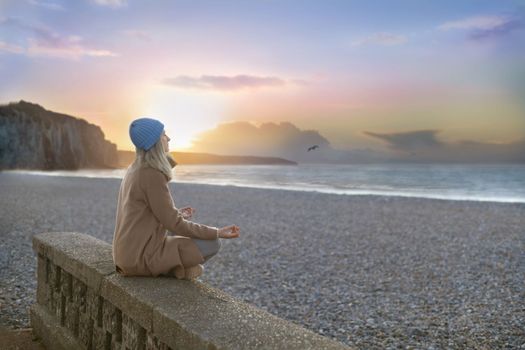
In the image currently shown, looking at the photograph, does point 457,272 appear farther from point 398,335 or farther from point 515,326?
point 398,335

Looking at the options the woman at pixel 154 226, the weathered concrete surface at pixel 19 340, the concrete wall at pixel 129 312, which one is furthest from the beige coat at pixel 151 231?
the weathered concrete surface at pixel 19 340

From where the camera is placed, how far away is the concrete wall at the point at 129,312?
7.84ft

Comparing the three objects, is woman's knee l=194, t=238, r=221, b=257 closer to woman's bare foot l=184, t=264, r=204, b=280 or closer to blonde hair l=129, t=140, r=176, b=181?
woman's bare foot l=184, t=264, r=204, b=280

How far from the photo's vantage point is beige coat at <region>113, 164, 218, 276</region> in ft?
10.1

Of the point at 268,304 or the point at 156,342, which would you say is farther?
the point at 268,304

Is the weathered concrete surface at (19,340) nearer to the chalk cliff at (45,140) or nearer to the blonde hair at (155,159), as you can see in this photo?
the blonde hair at (155,159)

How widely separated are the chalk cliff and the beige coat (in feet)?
238

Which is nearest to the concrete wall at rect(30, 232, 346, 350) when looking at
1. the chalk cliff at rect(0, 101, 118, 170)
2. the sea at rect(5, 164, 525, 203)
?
the sea at rect(5, 164, 525, 203)

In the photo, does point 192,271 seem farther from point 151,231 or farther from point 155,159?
point 155,159

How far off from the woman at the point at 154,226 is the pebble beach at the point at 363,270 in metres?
2.42

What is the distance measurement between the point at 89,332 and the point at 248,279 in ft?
13.0

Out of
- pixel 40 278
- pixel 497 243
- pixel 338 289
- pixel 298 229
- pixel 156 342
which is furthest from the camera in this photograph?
pixel 298 229

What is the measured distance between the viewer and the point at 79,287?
3.72 m

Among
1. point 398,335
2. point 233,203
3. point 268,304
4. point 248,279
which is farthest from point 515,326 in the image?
point 233,203
